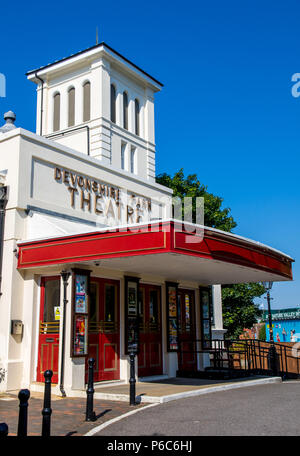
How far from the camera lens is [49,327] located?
1232 centimetres

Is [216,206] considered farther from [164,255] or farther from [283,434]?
[283,434]

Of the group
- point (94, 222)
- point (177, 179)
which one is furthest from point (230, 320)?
point (94, 222)

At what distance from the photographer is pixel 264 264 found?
1318 centimetres

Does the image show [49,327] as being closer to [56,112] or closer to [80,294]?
Result: [80,294]

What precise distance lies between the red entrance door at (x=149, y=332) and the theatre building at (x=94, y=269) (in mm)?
31

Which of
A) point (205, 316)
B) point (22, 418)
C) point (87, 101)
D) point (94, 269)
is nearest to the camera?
point (22, 418)

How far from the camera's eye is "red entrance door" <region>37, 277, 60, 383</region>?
39.4ft

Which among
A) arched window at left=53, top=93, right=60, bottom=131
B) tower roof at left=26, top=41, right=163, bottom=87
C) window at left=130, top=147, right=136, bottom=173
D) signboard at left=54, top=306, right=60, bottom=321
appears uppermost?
tower roof at left=26, top=41, right=163, bottom=87

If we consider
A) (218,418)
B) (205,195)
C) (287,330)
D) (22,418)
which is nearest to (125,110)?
(205,195)

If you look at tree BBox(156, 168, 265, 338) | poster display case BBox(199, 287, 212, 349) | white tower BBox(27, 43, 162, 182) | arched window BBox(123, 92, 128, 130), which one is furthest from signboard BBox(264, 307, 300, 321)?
poster display case BBox(199, 287, 212, 349)

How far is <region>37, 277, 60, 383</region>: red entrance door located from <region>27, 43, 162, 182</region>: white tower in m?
13.3

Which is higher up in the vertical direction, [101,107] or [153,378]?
[101,107]

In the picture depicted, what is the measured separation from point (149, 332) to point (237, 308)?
19.3m

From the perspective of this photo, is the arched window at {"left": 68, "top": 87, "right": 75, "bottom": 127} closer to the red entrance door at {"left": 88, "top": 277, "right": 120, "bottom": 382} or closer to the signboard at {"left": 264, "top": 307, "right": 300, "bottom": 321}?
the red entrance door at {"left": 88, "top": 277, "right": 120, "bottom": 382}
